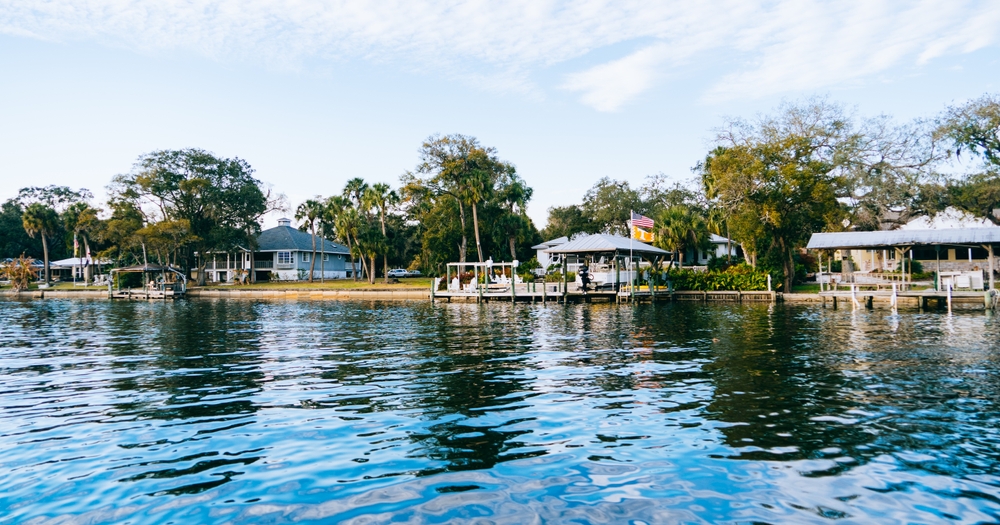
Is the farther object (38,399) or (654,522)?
(38,399)

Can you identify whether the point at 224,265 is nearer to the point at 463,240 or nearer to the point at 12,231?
the point at 12,231

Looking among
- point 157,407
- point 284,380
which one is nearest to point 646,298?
point 284,380

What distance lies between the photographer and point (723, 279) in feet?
139

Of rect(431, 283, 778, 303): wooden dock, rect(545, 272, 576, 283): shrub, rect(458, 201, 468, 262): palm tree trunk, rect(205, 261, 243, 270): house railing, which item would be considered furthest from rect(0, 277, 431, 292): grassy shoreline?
rect(431, 283, 778, 303): wooden dock

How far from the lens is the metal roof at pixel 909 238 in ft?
113

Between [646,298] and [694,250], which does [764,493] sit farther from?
[694,250]

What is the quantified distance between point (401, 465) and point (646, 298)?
35430mm

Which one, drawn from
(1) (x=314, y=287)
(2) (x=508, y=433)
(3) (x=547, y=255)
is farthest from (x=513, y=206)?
(2) (x=508, y=433)

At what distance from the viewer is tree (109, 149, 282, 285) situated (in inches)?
2660

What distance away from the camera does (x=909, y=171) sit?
50.3 m

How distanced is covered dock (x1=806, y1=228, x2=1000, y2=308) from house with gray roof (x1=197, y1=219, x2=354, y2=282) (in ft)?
180

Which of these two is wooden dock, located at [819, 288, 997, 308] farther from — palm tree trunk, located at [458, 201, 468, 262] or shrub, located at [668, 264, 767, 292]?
palm tree trunk, located at [458, 201, 468, 262]

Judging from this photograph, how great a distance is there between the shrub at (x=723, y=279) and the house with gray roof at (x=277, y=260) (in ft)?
147

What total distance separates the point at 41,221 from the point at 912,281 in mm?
84677
